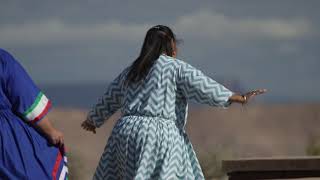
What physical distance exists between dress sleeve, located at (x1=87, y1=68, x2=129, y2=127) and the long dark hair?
17 cm

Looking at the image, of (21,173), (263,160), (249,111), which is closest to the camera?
(21,173)

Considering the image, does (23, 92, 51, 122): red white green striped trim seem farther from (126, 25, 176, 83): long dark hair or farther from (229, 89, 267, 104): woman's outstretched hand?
(229, 89, 267, 104): woman's outstretched hand

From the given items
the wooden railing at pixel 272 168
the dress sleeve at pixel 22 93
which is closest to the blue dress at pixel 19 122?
the dress sleeve at pixel 22 93

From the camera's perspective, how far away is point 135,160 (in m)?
7.83

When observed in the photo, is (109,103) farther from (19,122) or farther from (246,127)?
(246,127)

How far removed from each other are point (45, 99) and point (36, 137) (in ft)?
0.78

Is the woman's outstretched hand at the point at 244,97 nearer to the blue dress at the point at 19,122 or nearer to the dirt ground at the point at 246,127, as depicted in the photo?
the blue dress at the point at 19,122

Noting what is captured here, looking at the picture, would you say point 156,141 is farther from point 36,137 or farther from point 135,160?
point 36,137

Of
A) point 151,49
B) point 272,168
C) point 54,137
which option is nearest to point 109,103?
point 151,49

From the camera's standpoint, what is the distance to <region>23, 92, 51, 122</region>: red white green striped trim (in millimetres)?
7531

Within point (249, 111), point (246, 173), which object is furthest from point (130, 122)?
point (249, 111)

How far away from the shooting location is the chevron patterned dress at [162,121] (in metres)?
7.79

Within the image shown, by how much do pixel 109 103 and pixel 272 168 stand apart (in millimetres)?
1927

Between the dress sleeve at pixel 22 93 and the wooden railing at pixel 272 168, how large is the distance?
2476 mm
